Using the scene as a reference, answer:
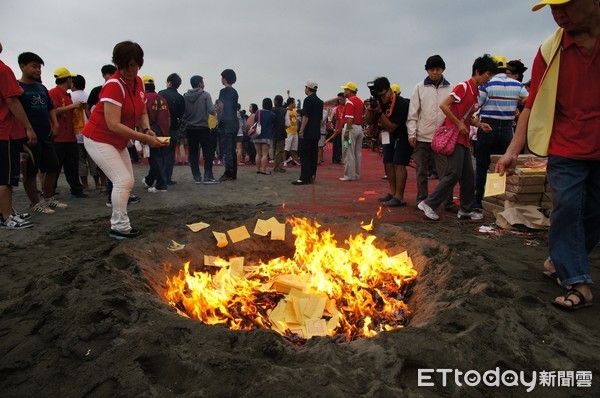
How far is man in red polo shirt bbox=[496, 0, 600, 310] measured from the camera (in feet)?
9.34

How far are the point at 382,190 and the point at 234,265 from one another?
17.7 feet

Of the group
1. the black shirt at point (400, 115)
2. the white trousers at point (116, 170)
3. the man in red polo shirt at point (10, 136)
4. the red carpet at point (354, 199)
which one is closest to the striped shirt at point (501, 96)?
the black shirt at point (400, 115)

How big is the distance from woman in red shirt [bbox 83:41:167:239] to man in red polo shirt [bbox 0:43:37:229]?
1.30 meters

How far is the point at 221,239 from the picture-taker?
425cm

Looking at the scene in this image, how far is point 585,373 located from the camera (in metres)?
2.07

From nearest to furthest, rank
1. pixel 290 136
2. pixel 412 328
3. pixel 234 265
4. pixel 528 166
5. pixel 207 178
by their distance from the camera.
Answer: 1. pixel 412 328
2. pixel 234 265
3. pixel 528 166
4. pixel 207 178
5. pixel 290 136

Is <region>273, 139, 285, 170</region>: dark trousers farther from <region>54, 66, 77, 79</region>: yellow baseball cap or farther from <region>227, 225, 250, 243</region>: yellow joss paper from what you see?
<region>227, 225, 250, 243</region>: yellow joss paper

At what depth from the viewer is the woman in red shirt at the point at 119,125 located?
13.4ft

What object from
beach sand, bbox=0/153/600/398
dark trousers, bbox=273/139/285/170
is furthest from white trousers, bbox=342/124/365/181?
beach sand, bbox=0/153/600/398

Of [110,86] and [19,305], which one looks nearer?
[19,305]

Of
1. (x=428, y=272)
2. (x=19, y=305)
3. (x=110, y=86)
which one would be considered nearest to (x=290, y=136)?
(x=110, y=86)

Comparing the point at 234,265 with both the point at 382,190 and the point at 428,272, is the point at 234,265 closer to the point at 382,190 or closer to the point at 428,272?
the point at 428,272

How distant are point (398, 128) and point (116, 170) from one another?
14.5 feet

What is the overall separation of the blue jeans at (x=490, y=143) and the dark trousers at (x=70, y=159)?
6967 millimetres
